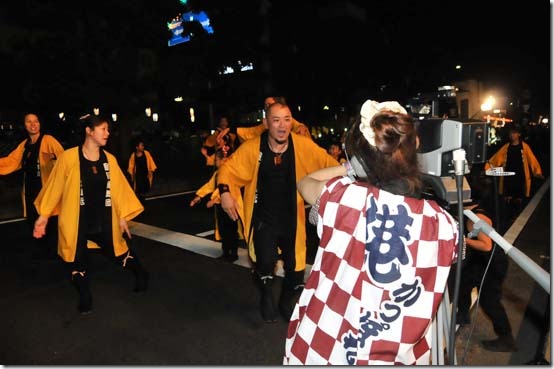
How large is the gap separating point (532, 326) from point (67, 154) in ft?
13.7

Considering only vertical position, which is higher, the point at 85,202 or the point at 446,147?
the point at 446,147

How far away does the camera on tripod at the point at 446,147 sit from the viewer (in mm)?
1686

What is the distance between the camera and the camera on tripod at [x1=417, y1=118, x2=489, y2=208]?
1686mm

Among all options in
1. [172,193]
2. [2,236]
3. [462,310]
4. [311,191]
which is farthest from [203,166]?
[311,191]

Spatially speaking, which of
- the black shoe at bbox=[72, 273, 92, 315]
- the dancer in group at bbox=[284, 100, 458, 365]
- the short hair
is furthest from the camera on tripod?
the black shoe at bbox=[72, 273, 92, 315]

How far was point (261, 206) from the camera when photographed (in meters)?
3.75

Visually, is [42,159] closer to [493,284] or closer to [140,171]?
[140,171]

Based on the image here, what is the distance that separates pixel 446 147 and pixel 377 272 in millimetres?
553

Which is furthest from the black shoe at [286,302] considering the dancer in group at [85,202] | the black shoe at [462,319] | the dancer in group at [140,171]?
the dancer in group at [140,171]

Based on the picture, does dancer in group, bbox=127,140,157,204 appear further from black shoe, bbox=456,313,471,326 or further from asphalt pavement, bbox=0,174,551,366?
black shoe, bbox=456,313,471,326

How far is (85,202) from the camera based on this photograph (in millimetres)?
4023

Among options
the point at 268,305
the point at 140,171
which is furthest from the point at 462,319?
the point at 140,171

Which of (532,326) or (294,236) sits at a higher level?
(294,236)

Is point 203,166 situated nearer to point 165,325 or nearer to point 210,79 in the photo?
point 210,79
